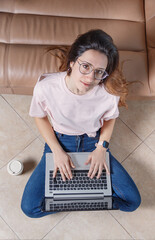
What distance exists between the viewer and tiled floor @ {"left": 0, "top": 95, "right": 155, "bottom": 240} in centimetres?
175

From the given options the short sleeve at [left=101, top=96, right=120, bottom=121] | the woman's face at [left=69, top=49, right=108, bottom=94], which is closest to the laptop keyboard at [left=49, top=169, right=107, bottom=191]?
the short sleeve at [left=101, top=96, right=120, bottom=121]

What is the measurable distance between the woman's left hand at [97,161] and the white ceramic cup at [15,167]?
0.53m

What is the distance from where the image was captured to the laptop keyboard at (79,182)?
146cm

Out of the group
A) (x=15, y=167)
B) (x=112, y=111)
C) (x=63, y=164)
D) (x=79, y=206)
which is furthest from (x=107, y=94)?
(x=15, y=167)

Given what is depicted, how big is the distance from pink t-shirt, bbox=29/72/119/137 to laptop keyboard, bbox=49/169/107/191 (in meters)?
0.27

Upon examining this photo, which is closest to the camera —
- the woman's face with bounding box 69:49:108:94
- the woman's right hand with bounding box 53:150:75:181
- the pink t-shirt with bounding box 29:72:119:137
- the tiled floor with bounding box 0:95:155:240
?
the woman's face with bounding box 69:49:108:94

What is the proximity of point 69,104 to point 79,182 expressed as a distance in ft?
1.58

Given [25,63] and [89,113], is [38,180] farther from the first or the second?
[25,63]

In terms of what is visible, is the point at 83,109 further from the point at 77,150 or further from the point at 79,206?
the point at 79,206

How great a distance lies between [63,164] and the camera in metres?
1.43

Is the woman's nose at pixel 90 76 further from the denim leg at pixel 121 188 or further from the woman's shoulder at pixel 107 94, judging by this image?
the denim leg at pixel 121 188

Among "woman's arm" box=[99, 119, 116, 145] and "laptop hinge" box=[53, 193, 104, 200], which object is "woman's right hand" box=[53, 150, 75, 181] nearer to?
"laptop hinge" box=[53, 193, 104, 200]

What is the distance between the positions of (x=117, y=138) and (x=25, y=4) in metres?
1.14

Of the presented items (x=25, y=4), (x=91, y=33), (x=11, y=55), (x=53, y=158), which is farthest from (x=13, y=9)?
(x=53, y=158)
